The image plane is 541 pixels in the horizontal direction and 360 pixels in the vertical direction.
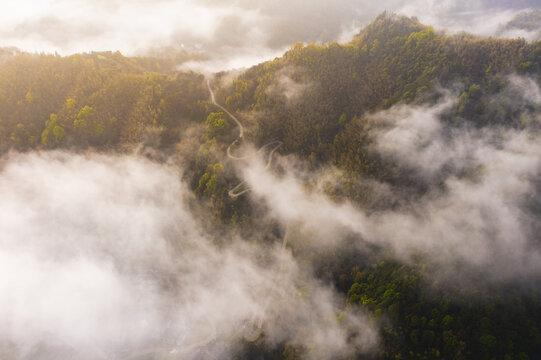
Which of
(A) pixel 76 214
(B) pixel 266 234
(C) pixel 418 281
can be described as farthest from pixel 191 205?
(C) pixel 418 281

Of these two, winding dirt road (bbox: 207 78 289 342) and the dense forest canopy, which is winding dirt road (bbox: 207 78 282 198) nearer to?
winding dirt road (bbox: 207 78 289 342)

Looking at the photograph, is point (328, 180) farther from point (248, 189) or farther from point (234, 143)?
point (234, 143)

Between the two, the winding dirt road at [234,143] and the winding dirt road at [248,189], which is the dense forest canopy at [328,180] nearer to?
the winding dirt road at [248,189]

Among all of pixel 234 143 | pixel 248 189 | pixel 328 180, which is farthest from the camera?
pixel 234 143

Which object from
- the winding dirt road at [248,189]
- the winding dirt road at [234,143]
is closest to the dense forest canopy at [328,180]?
the winding dirt road at [248,189]

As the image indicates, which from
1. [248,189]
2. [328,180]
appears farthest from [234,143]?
[328,180]

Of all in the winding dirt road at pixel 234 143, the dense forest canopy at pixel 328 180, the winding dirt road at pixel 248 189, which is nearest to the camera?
the dense forest canopy at pixel 328 180

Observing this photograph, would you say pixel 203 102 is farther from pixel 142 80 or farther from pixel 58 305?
pixel 58 305

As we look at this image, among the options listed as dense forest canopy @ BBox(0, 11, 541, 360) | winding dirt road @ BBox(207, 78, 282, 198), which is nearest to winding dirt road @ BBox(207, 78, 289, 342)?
winding dirt road @ BBox(207, 78, 282, 198)

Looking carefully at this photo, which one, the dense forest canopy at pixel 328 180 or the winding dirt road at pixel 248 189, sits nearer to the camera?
the dense forest canopy at pixel 328 180
